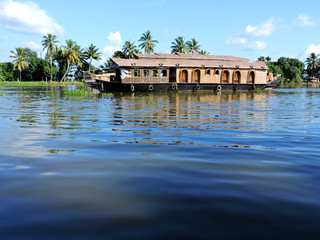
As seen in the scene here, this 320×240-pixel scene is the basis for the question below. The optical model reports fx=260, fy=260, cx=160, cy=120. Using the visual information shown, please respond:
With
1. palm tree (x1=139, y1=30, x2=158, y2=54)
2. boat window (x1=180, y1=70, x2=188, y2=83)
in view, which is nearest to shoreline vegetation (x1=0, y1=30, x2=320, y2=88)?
palm tree (x1=139, y1=30, x2=158, y2=54)

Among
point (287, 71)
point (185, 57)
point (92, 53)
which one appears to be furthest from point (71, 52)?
point (287, 71)

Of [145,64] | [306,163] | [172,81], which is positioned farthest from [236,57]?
[306,163]

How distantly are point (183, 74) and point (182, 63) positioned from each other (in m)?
1.24

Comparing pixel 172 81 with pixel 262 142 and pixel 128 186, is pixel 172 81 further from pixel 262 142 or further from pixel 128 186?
pixel 128 186

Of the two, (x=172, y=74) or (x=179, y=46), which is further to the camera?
(x=179, y=46)

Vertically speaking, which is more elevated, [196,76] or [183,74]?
[183,74]

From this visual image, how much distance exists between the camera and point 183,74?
29656 millimetres

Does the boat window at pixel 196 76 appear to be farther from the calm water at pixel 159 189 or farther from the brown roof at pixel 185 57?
the calm water at pixel 159 189

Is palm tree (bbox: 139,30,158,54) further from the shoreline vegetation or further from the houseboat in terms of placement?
the houseboat

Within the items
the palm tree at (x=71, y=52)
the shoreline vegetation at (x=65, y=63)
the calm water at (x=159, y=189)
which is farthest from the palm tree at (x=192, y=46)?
the calm water at (x=159, y=189)

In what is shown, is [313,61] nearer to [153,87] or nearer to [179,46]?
[179,46]

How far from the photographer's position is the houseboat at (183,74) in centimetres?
2762

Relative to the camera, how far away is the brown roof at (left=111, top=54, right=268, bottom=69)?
2784cm

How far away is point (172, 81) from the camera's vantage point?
29953 millimetres
